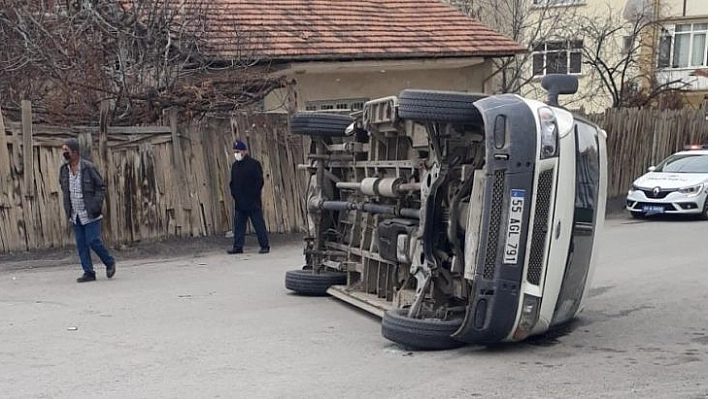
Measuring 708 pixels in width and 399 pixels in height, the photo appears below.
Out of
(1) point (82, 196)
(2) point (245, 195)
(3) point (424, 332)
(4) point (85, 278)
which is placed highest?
(1) point (82, 196)

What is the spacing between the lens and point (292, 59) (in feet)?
62.0

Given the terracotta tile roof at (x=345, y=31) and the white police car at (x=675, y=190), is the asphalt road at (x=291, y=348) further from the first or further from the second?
the terracotta tile roof at (x=345, y=31)

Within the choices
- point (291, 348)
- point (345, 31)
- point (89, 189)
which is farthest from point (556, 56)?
point (291, 348)

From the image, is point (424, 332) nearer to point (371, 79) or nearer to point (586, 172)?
point (586, 172)

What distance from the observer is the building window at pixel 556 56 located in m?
30.7

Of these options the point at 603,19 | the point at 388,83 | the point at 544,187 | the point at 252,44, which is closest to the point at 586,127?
the point at 544,187

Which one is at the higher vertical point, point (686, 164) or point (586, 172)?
point (586, 172)

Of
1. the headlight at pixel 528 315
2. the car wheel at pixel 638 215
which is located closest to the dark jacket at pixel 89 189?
the headlight at pixel 528 315

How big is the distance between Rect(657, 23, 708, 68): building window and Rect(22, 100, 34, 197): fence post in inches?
1183

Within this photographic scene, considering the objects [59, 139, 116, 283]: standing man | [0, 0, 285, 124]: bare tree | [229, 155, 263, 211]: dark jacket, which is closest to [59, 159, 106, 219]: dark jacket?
[59, 139, 116, 283]: standing man

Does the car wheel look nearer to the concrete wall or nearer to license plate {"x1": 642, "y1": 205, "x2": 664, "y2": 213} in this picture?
license plate {"x1": 642, "y1": 205, "x2": 664, "y2": 213}

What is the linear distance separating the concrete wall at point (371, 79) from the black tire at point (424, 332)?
11.5 metres

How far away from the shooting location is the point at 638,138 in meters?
22.5

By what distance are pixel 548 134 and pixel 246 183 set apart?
8072 mm
